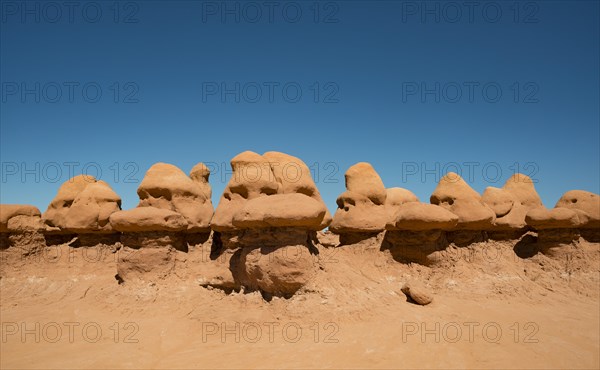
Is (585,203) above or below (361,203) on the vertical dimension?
below

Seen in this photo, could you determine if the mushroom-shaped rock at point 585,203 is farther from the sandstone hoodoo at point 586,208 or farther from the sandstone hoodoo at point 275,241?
A: the sandstone hoodoo at point 275,241

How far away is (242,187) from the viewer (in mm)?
9594

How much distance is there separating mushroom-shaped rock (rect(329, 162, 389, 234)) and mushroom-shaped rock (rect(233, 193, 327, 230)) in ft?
11.7

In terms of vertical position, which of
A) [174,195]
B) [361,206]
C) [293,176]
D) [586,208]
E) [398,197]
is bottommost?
[586,208]

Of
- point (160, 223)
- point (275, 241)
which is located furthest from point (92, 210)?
point (275, 241)

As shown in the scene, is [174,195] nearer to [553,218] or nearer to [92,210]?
[92,210]

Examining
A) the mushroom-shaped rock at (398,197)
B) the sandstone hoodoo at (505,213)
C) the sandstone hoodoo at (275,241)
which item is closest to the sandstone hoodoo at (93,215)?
the sandstone hoodoo at (275,241)

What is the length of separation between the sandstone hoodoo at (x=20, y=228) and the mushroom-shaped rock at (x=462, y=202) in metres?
11.6

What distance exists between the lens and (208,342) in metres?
7.29

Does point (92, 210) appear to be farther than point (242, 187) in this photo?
Yes

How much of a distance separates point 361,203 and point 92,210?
7366 mm

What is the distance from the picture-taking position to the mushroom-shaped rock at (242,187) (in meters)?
9.35

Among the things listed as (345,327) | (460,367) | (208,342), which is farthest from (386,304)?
(208,342)

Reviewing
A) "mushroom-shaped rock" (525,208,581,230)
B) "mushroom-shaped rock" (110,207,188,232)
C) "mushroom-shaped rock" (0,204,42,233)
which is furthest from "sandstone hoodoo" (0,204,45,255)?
"mushroom-shaped rock" (525,208,581,230)
